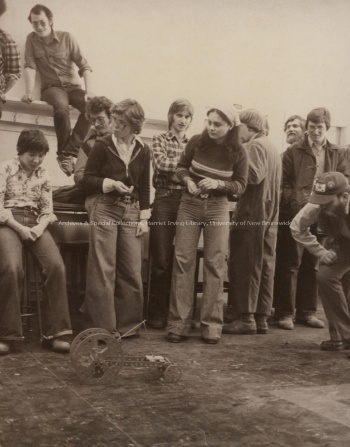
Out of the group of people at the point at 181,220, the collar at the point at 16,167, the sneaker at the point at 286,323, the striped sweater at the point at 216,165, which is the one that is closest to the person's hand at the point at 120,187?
the group of people at the point at 181,220

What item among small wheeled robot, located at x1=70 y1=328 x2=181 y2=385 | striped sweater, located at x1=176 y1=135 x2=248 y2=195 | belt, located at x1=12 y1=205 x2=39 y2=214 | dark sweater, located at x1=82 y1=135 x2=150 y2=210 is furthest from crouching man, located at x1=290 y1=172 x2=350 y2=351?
belt, located at x1=12 y1=205 x2=39 y2=214

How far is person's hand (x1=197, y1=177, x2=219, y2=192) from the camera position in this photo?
3654mm

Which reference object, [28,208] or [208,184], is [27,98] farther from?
[208,184]

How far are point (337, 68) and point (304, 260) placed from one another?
1.56m

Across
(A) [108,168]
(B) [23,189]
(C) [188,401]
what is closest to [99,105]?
(A) [108,168]

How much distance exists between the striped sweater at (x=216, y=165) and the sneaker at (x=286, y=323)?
3.34 ft

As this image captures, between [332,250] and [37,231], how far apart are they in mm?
1645

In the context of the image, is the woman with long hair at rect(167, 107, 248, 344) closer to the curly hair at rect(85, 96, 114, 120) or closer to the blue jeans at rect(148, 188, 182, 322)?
the blue jeans at rect(148, 188, 182, 322)

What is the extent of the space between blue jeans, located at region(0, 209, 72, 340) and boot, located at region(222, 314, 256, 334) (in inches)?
41.6

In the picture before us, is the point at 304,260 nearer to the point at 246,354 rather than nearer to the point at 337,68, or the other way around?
the point at 246,354

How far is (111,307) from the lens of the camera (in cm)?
366

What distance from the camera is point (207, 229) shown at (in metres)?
3.79

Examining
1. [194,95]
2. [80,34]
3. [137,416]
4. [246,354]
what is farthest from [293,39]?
[137,416]

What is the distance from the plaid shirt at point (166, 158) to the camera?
4.01m
